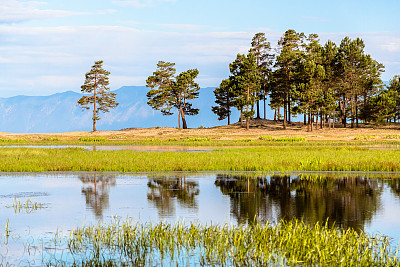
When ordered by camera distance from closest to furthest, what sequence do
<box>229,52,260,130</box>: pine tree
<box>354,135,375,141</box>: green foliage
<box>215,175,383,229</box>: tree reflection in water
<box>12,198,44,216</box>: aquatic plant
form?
1. <box>215,175,383,229</box>: tree reflection in water
2. <box>12,198,44,216</box>: aquatic plant
3. <box>354,135,375,141</box>: green foliage
4. <box>229,52,260,130</box>: pine tree

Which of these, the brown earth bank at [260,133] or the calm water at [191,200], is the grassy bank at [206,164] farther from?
the brown earth bank at [260,133]

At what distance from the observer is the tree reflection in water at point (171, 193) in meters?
21.3

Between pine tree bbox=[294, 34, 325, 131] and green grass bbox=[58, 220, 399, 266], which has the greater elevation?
pine tree bbox=[294, 34, 325, 131]

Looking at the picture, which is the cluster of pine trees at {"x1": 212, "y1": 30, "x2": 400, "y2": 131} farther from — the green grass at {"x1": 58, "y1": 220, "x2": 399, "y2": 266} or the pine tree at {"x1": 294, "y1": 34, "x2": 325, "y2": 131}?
the green grass at {"x1": 58, "y1": 220, "x2": 399, "y2": 266}

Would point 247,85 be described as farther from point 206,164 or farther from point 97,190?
point 97,190

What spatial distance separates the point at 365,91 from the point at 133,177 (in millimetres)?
89662

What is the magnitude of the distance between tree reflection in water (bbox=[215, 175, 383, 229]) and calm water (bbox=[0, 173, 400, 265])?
0.03 m

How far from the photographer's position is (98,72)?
11094 cm

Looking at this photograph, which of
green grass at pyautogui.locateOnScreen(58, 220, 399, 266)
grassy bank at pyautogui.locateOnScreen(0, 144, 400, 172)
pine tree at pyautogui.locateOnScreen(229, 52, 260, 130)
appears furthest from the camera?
pine tree at pyautogui.locateOnScreen(229, 52, 260, 130)

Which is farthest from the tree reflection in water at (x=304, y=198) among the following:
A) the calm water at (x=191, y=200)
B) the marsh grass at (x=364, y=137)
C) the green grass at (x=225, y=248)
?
the marsh grass at (x=364, y=137)

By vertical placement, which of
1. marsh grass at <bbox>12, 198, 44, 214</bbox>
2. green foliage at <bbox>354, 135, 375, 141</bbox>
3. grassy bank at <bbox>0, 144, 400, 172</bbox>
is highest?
green foliage at <bbox>354, 135, 375, 141</bbox>

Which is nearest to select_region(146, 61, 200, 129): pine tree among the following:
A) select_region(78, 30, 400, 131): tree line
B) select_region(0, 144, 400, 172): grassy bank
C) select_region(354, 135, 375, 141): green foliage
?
select_region(78, 30, 400, 131): tree line

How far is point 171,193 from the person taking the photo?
24828 millimetres

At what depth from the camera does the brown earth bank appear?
285ft
